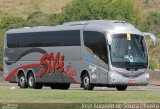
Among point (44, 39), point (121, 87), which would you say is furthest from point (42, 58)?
point (121, 87)

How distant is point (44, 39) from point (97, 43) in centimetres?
536

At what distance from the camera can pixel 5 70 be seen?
44.3m

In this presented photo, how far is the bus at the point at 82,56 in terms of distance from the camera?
35.9 metres

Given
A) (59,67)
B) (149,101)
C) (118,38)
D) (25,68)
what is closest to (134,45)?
(118,38)

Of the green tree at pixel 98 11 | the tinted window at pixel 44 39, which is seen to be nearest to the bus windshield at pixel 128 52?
the tinted window at pixel 44 39

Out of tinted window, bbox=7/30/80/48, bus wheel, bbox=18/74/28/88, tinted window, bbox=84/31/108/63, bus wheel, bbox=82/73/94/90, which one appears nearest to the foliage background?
tinted window, bbox=7/30/80/48

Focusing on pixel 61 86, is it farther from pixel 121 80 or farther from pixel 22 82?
pixel 121 80

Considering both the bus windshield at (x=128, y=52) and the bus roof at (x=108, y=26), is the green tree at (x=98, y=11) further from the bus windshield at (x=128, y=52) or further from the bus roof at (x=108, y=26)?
the bus windshield at (x=128, y=52)

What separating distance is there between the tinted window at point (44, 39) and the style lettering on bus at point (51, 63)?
2.21 ft

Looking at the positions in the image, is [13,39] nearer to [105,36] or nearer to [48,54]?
[48,54]

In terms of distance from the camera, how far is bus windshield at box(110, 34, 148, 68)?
35875 millimetres

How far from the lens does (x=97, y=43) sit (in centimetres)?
3631

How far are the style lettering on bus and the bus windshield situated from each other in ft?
14.0

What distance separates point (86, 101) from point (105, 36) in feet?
44.2
